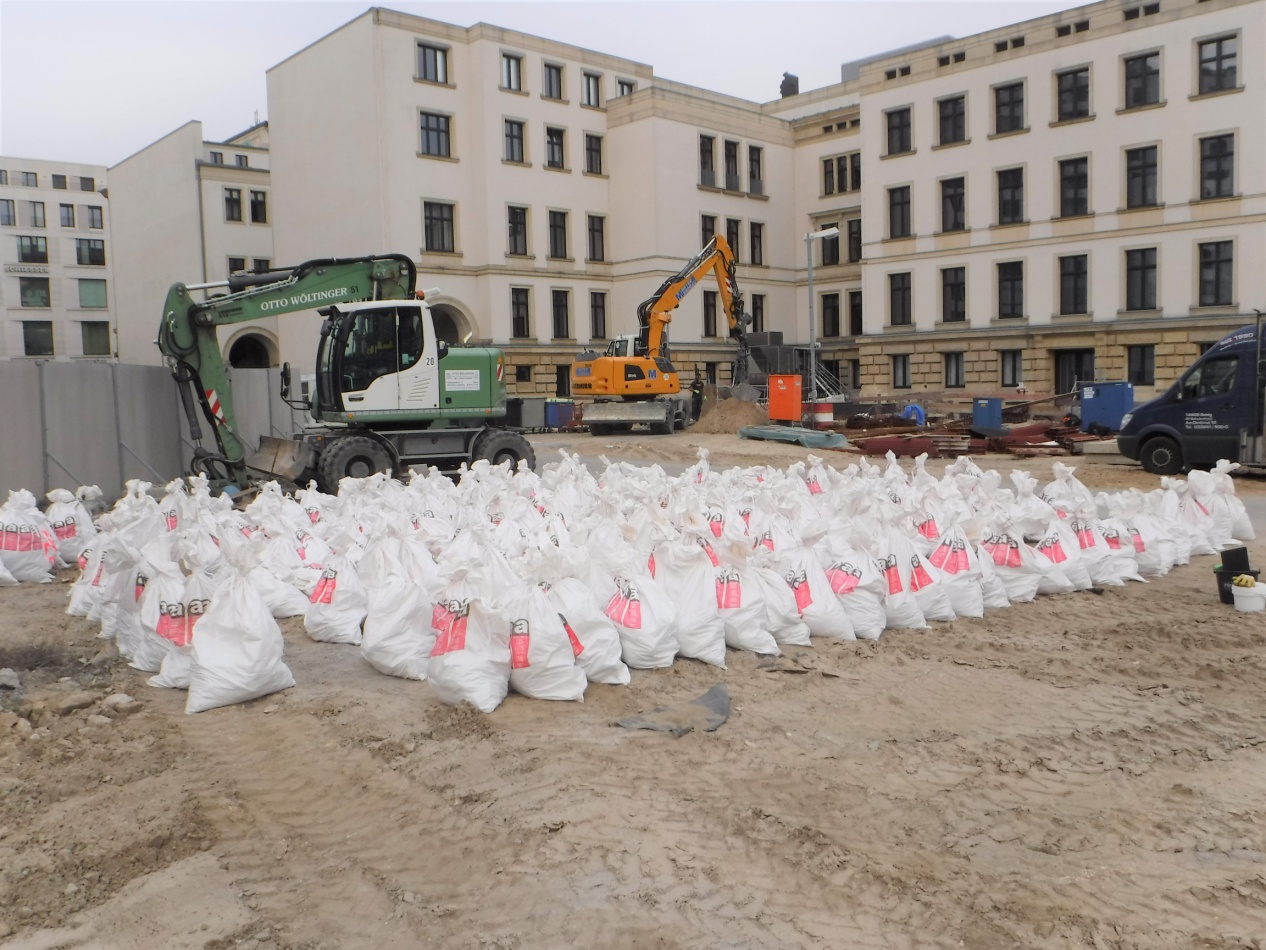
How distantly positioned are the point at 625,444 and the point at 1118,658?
17815mm

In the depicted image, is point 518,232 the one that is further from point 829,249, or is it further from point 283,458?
point 283,458

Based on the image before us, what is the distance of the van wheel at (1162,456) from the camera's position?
1608cm

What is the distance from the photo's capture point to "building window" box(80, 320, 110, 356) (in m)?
66.6

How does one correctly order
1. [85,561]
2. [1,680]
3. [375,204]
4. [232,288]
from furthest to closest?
1. [375,204]
2. [232,288]
3. [85,561]
4. [1,680]

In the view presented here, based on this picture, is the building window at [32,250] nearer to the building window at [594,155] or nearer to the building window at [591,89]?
the building window at [594,155]

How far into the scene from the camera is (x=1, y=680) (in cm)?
595

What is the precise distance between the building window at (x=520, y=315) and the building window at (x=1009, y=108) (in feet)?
56.0

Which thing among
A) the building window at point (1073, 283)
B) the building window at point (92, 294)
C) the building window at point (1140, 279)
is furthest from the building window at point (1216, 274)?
the building window at point (92, 294)

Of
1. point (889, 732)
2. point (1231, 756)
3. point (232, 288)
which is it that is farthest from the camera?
point (232, 288)

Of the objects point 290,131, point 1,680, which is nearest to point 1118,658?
point 1,680

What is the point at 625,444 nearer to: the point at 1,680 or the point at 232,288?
the point at 232,288

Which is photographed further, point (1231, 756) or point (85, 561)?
point (85, 561)

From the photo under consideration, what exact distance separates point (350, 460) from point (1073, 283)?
1090 inches

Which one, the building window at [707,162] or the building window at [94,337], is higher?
the building window at [707,162]
